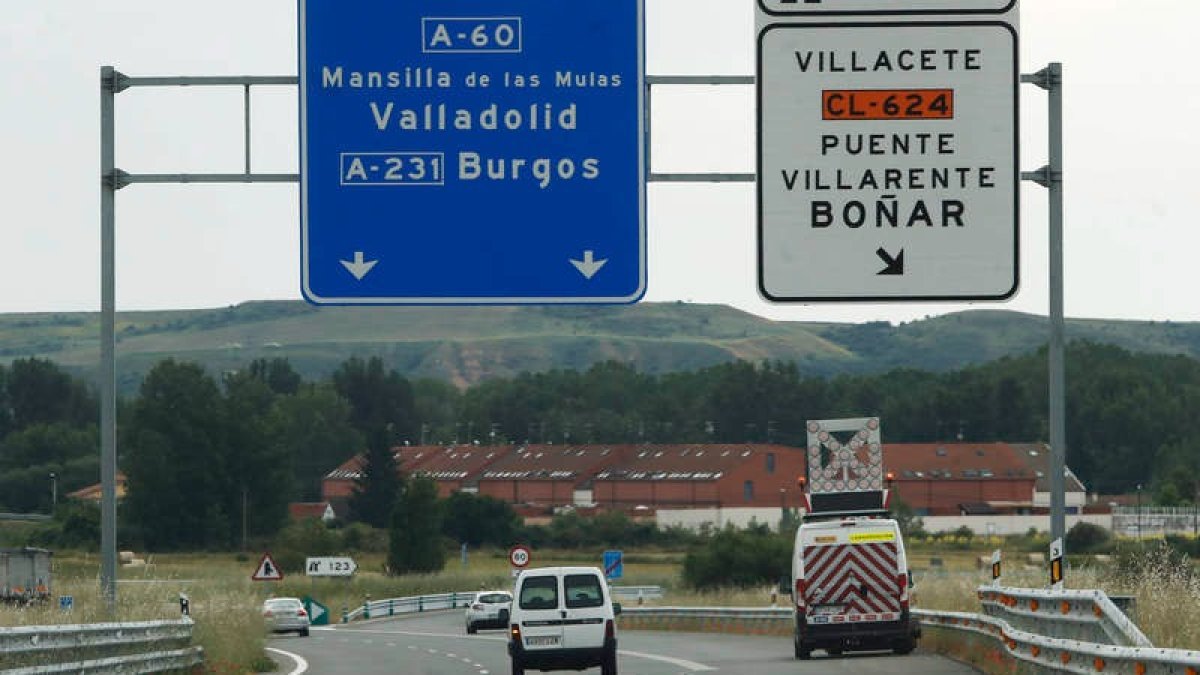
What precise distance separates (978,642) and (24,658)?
14727mm

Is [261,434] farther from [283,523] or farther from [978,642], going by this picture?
[978,642]

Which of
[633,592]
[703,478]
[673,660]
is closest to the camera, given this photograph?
[673,660]

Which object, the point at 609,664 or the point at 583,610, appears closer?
the point at 609,664

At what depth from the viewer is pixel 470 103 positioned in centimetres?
2131

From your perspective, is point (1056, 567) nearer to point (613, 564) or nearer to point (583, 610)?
point (583, 610)

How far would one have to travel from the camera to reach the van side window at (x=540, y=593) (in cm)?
3344

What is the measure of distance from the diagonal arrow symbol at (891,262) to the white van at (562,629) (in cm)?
1572

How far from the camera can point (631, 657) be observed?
132 ft

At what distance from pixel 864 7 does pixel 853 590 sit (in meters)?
20.6

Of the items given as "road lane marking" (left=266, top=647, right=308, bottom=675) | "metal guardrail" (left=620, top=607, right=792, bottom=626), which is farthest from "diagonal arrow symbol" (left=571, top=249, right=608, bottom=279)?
"metal guardrail" (left=620, top=607, right=792, bottom=626)

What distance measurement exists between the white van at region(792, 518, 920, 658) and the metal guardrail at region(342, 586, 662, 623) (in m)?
44.9

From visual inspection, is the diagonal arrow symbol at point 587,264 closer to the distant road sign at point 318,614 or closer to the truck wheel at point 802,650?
the truck wheel at point 802,650

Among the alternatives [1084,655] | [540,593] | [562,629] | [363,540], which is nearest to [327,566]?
[540,593]

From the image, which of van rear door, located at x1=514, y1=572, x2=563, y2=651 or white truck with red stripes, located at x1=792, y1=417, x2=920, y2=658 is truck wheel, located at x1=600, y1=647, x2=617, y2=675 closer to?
van rear door, located at x1=514, y1=572, x2=563, y2=651
